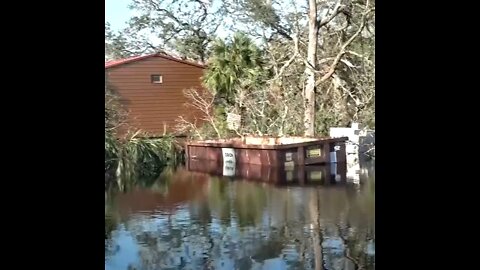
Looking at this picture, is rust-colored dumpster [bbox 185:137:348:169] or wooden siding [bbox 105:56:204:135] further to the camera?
rust-colored dumpster [bbox 185:137:348:169]

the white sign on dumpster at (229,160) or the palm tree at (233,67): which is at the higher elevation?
the palm tree at (233,67)

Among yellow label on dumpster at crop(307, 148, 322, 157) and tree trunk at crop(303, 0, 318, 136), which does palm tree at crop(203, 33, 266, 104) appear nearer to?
tree trunk at crop(303, 0, 318, 136)

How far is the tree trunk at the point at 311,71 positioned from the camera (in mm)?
4473

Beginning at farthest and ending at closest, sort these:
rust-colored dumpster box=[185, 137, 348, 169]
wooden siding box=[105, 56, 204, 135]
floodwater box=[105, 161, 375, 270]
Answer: rust-colored dumpster box=[185, 137, 348, 169] < wooden siding box=[105, 56, 204, 135] < floodwater box=[105, 161, 375, 270]

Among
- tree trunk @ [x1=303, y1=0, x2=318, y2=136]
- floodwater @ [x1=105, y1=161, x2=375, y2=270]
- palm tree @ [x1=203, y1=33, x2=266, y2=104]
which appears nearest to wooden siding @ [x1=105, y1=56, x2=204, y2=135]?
palm tree @ [x1=203, y1=33, x2=266, y2=104]

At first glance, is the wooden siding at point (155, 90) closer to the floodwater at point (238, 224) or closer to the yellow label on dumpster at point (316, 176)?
the floodwater at point (238, 224)

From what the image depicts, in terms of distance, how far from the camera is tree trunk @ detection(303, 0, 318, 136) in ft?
14.7

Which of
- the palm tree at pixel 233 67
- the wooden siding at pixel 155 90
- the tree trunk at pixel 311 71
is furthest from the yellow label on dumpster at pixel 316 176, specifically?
the wooden siding at pixel 155 90

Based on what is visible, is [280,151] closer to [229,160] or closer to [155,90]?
[229,160]

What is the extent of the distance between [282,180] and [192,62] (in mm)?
1087

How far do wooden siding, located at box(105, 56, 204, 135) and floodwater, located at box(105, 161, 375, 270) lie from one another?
1.37 feet

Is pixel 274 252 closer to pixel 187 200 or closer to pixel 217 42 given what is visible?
pixel 187 200
